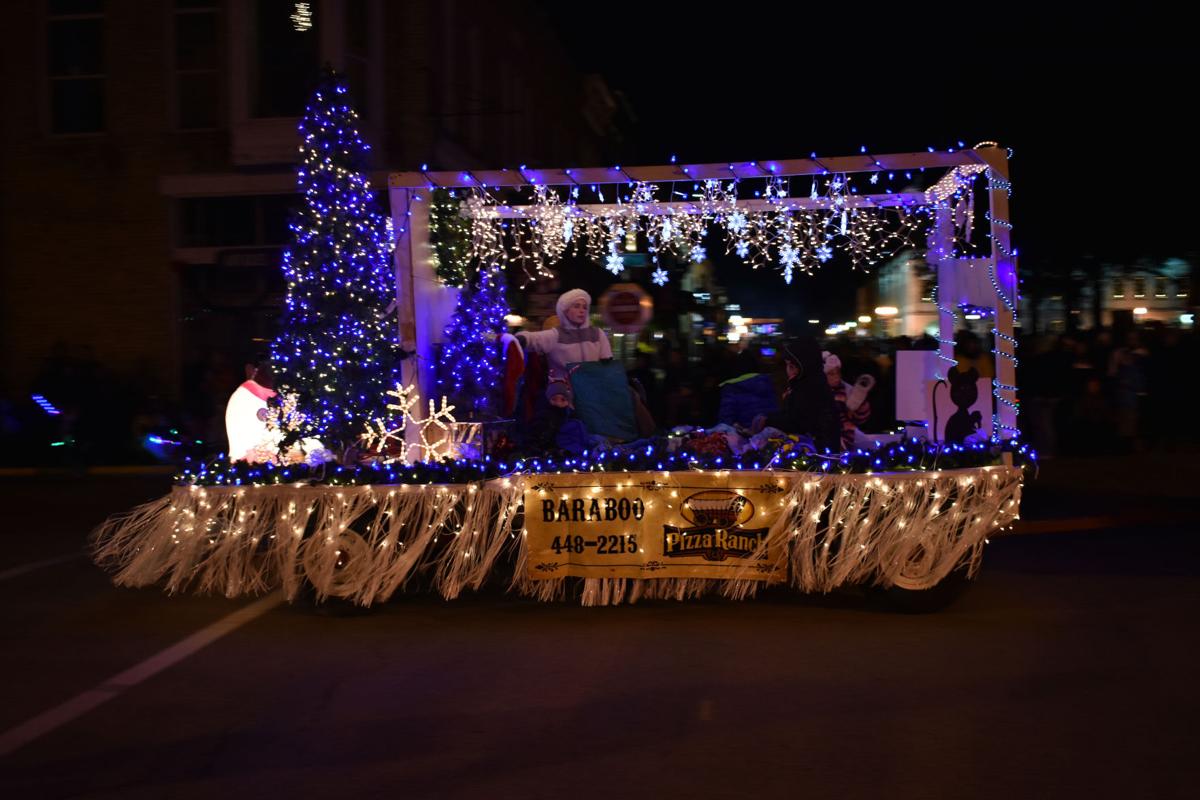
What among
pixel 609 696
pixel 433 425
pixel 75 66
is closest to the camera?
pixel 609 696

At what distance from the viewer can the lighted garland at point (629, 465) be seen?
25.6 feet

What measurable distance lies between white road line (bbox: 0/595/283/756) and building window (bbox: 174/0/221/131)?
12775 mm

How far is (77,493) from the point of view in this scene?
1552 cm

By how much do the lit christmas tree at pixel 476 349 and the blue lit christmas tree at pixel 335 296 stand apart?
2.84 ft

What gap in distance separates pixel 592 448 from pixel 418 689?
2660 millimetres

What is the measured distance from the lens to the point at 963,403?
9750 millimetres

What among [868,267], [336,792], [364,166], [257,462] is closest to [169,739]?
[336,792]

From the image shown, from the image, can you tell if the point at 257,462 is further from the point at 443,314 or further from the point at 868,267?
the point at 868,267

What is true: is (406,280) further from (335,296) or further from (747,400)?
(747,400)

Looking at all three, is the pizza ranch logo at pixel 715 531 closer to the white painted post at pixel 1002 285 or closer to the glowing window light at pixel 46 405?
the white painted post at pixel 1002 285

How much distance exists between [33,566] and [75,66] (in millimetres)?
12193

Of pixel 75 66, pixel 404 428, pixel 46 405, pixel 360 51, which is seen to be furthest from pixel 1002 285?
pixel 75 66

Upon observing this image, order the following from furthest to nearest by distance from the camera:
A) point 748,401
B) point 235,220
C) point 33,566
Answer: point 235,220 → point 33,566 → point 748,401

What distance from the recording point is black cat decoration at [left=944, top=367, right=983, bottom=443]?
31.5ft
